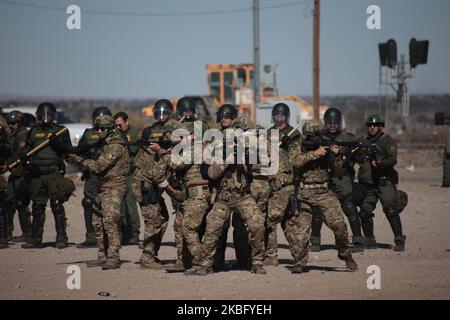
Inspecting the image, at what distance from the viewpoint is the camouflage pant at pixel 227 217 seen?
1182cm

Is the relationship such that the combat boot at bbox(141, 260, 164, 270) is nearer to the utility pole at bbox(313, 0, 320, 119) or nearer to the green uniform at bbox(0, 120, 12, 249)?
the green uniform at bbox(0, 120, 12, 249)

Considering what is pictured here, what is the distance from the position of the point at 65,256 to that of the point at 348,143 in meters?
4.59

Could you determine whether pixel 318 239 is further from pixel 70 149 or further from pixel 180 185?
pixel 70 149

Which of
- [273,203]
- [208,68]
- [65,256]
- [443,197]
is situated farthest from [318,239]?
[208,68]

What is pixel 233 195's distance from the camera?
39.0 feet

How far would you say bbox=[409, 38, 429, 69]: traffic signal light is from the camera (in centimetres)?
3058

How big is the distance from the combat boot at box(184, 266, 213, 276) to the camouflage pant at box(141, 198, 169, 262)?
2.68 ft

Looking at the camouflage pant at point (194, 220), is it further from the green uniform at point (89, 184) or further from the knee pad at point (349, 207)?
the knee pad at point (349, 207)

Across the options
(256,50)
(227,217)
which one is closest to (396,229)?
(227,217)

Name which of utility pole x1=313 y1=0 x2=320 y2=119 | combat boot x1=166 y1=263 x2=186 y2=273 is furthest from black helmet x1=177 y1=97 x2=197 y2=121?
utility pole x1=313 y1=0 x2=320 y2=119

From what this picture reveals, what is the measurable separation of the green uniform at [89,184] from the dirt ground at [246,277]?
48cm

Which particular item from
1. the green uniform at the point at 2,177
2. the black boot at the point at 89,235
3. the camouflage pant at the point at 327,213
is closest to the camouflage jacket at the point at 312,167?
the camouflage pant at the point at 327,213

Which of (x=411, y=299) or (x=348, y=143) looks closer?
(x=411, y=299)

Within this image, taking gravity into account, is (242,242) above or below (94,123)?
below
